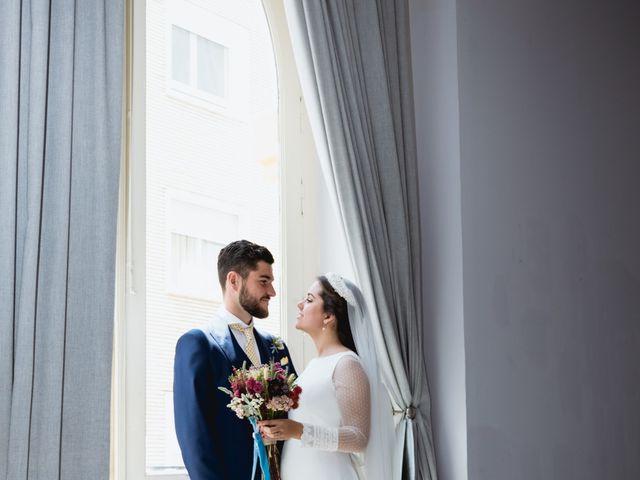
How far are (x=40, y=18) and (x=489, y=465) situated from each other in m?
2.59

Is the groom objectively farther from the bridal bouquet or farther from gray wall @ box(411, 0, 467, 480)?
gray wall @ box(411, 0, 467, 480)

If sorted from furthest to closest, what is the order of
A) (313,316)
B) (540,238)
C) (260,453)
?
(540,238) < (313,316) < (260,453)

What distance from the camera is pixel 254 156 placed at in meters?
4.30

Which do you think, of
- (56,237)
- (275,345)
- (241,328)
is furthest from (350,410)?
(56,237)

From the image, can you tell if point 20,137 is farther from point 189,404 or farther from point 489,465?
point 489,465

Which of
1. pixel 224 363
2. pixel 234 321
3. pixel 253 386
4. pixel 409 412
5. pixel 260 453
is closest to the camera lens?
pixel 253 386

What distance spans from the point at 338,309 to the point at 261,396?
736 millimetres

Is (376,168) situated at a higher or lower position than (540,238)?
higher

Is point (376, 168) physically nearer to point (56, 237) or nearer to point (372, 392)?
point (372, 392)

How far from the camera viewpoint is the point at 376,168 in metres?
4.18

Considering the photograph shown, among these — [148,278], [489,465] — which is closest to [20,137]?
[148,278]

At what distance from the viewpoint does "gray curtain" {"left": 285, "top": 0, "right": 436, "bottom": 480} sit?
4.00 m

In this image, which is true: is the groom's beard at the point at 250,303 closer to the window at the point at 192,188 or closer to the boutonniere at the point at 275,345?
the boutonniere at the point at 275,345

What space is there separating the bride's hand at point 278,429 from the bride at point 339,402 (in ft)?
0.29
